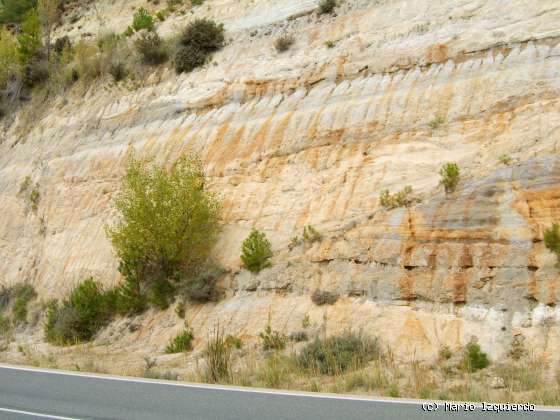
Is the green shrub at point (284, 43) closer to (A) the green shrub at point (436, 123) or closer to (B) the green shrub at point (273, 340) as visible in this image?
(A) the green shrub at point (436, 123)

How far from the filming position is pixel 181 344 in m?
14.0

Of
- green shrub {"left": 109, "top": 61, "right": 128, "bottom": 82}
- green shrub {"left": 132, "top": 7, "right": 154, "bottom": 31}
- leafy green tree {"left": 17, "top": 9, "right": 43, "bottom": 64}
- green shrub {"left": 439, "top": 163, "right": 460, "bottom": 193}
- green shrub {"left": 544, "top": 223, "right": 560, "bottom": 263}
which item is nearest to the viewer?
green shrub {"left": 544, "top": 223, "right": 560, "bottom": 263}

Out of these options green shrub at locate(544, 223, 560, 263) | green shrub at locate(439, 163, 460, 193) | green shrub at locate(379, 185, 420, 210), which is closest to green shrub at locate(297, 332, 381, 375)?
green shrub at locate(379, 185, 420, 210)

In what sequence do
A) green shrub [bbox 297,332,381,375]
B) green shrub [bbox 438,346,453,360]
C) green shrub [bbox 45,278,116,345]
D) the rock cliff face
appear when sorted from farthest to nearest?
1. green shrub [bbox 45,278,116,345]
2. the rock cliff face
3. green shrub [bbox 438,346,453,360]
4. green shrub [bbox 297,332,381,375]

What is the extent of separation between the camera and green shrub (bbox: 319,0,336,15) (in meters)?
20.1

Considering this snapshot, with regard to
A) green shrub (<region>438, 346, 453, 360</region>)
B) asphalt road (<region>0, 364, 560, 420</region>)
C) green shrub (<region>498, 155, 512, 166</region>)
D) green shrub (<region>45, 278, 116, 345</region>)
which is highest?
green shrub (<region>498, 155, 512, 166</region>)

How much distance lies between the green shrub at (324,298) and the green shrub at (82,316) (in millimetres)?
6710

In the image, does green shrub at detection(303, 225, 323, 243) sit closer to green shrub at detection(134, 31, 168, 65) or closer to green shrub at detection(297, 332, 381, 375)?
green shrub at detection(297, 332, 381, 375)

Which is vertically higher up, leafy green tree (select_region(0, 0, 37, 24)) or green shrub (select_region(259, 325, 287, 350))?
leafy green tree (select_region(0, 0, 37, 24))

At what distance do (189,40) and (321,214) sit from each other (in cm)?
1087

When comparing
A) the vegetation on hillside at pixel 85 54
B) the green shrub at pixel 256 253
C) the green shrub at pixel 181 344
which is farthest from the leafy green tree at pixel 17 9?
the green shrub at pixel 181 344

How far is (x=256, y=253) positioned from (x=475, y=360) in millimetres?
6130

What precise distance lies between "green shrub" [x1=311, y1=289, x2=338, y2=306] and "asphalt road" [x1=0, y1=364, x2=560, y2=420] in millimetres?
4336

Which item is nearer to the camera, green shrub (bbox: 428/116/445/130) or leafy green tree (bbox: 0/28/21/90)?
green shrub (bbox: 428/116/445/130)
